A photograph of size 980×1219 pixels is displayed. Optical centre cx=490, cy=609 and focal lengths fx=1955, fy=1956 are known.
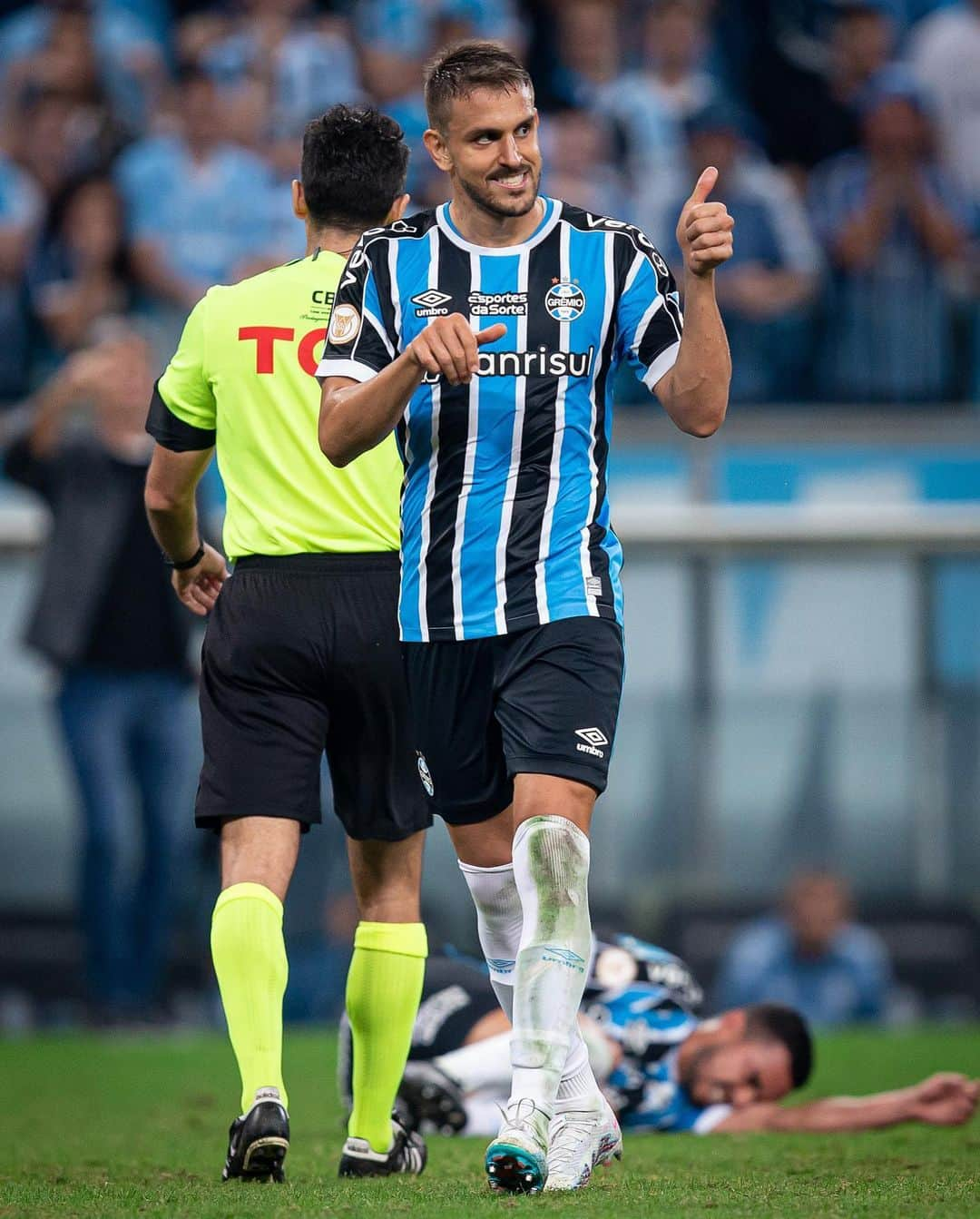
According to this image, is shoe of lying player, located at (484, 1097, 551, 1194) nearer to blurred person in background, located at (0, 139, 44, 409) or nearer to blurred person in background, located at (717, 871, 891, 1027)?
blurred person in background, located at (717, 871, 891, 1027)

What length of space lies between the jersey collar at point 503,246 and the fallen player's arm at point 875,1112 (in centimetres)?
259

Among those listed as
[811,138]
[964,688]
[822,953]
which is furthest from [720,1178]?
[811,138]

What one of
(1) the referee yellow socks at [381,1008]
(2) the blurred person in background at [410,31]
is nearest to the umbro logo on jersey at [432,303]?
(1) the referee yellow socks at [381,1008]

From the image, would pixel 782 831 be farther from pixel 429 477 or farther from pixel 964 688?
pixel 429 477

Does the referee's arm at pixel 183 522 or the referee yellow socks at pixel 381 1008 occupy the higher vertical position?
the referee's arm at pixel 183 522

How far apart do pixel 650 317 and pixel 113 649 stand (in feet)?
17.5

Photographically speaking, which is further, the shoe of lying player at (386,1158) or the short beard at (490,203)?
the shoe of lying player at (386,1158)

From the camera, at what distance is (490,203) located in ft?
12.6

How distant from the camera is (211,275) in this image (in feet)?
36.3

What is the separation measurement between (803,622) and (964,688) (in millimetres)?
874

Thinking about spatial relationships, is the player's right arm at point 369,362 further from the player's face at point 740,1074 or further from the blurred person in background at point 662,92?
the blurred person in background at point 662,92

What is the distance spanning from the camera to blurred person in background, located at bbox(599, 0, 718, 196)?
11.2 meters

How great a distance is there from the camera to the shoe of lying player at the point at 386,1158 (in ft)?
13.8

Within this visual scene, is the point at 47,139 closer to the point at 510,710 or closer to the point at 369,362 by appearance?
the point at 369,362
